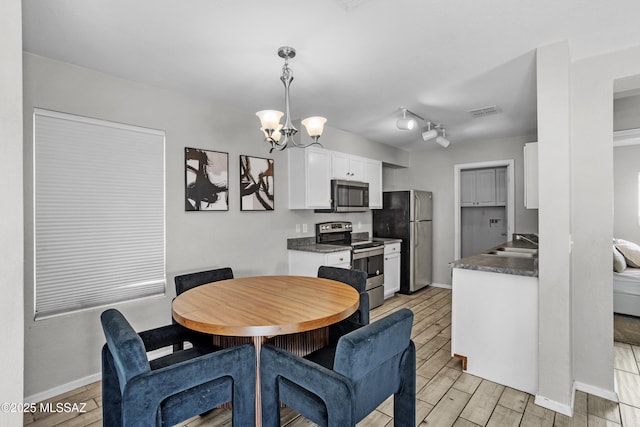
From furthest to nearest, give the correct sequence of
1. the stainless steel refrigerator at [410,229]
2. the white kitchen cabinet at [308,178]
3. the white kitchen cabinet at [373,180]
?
the stainless steel refrigerator at [410,229]
the white kitchen cabinet at [373,180]
the white kitchen cabinet at [308,178]

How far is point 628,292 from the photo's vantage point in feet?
11.8

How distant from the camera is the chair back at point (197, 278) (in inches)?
87.4

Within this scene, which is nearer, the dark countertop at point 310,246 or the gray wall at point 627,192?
the dark countertop at point 310,246

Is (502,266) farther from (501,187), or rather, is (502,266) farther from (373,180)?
(501,187)

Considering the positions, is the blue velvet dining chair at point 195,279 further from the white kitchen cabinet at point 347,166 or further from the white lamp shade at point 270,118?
the white kitchen cabinet at point 347,166

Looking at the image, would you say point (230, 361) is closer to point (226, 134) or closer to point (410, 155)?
point (226, 134)

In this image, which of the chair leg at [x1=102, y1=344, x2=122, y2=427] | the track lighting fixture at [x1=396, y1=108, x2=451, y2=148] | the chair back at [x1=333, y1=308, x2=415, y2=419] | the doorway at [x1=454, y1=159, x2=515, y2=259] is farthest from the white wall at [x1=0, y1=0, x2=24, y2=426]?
the doorway at [x1=454, y1=159, x2=515, y2=259]

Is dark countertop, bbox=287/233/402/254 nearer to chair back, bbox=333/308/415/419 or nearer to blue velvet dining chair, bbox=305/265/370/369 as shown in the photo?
blue velvet dining chair, bbox=305/265/370/369

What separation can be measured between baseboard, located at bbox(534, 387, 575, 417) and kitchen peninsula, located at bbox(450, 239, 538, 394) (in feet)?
0.36

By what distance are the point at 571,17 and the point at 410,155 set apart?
158 inches

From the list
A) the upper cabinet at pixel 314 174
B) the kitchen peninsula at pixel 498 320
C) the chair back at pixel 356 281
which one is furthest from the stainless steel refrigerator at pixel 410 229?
the chair back at pixel 356 281

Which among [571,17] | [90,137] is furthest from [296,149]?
[571,17]

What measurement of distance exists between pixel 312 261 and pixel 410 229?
6.63 ft

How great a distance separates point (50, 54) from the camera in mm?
2205
